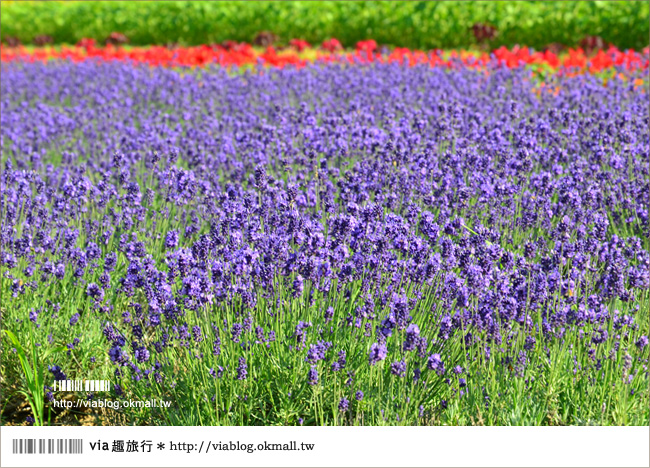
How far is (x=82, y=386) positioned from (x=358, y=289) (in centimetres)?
122

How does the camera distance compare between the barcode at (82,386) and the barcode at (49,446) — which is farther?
the barcode at (82,386)

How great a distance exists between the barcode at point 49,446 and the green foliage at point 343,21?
29.9 feet

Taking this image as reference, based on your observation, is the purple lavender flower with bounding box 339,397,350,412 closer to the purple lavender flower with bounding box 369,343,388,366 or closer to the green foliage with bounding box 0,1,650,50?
the purple lavender flower with bounding box 369,343,388,366

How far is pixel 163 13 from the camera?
42.6ft

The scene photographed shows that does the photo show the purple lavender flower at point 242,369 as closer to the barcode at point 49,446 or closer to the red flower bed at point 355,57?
the barcode at point 49,446

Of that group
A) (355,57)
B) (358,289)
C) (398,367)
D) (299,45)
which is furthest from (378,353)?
(299,45)

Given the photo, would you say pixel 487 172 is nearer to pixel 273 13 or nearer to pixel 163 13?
pixel 273 13

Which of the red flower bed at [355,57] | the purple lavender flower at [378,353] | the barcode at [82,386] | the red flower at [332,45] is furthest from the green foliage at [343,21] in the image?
the barcode at [82,386]

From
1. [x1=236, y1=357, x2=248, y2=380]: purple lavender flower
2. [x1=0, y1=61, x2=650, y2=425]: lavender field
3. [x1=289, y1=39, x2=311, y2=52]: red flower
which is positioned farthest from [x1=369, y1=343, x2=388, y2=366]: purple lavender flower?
[x1=289, y1=39, x2=311, y2=52]: red flower

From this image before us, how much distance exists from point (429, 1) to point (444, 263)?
29.2 ft

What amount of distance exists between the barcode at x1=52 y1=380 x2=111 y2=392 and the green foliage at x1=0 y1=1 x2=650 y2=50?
8.75m

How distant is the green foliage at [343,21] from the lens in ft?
33.1

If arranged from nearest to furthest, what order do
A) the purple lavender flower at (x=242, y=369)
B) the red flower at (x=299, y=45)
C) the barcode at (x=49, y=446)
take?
the barcode at (x=49, y=446) < the purple lavender flower at (x=242, y=369) < the red flower at (x=299, y=45)

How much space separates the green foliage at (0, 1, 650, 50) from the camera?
10.1 m
